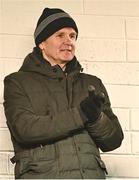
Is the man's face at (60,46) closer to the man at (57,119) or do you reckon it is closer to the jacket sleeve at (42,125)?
the man at (57,119)

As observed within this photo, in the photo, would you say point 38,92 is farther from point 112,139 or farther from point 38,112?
point 112,139

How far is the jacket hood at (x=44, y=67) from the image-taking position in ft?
7.13

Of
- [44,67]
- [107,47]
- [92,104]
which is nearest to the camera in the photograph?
[92,104]

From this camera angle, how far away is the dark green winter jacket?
1.97 metres

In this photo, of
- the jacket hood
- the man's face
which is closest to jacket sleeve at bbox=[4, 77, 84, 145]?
the jacket hood

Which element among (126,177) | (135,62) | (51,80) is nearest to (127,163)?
(126,177)

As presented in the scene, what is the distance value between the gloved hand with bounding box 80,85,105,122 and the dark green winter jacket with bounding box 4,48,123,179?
0.08ft

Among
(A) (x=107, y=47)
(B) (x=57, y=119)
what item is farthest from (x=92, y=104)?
(A) (x=107, y=47)

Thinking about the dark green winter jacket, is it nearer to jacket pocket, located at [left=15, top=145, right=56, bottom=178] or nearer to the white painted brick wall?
jacket pocket, located at [left=15, top=145, right=56, bottom=178]

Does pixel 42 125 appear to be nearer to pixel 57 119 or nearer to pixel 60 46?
pixel 57 119

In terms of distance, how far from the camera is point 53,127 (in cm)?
196

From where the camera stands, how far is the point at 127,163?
2.60 metres

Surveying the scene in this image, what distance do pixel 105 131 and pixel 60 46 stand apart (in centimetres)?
43

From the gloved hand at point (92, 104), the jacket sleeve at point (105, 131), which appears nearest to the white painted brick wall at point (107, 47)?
the jacket sleeve at point (105, 131)
